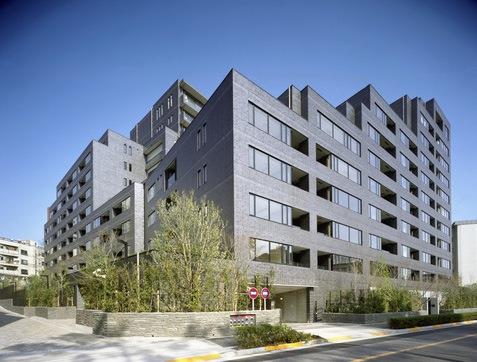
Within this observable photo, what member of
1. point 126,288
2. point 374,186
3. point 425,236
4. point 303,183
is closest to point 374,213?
point 374,186

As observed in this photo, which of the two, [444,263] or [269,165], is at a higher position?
[269,165]

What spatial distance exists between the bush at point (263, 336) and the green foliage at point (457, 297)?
34.6 meters

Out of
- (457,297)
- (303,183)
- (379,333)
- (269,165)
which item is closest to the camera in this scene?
(379,333)

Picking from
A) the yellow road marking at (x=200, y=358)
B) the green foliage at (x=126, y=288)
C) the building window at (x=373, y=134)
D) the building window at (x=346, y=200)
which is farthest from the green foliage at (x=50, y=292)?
the building window at (x=373, y=134)

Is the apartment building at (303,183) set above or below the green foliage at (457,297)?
above

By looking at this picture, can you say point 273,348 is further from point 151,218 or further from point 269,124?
point 151,218

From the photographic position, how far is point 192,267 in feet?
71.2

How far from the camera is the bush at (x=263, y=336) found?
16.1 m

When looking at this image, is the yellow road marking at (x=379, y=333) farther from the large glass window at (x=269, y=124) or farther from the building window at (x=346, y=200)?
the building window at (x=346, y=200)

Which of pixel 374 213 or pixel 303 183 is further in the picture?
pixel 374 213

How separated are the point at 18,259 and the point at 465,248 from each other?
4662 inches

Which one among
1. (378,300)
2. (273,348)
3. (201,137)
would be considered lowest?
(378,300)

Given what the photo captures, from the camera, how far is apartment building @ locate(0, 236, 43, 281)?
401 ft

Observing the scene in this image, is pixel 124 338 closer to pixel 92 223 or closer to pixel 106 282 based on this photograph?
pixel 106 282
